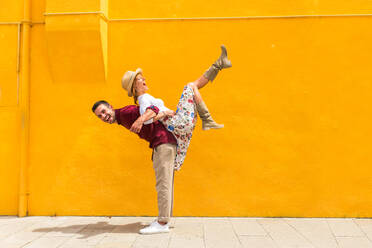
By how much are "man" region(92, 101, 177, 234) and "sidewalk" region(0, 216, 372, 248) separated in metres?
0.18

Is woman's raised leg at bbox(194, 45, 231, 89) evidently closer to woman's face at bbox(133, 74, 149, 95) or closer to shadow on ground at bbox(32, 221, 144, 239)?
woman's face at bbox(133, 74, 149, 95)

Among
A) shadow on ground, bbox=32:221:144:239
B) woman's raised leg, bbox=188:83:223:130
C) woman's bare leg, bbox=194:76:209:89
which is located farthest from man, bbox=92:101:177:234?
woman's bare leg, bbox=194:76:209:89

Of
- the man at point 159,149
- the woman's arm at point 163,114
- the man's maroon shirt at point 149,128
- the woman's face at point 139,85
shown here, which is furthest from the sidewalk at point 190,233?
the woman's face at point 139,85

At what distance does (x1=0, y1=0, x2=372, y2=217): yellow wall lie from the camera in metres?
4.32

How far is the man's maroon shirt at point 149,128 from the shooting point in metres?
3.73

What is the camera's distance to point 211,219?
4.29 meters

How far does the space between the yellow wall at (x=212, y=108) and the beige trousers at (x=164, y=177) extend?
687 millimetres

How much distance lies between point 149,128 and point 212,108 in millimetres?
1062

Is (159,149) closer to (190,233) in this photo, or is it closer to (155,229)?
(155,229)

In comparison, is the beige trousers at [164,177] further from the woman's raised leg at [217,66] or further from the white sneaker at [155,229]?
the woman's raised leg at [217,66]

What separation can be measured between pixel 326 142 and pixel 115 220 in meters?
3.04

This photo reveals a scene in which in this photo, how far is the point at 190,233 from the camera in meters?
3.69

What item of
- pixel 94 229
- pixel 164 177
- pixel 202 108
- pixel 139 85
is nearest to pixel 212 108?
pixel 202 108

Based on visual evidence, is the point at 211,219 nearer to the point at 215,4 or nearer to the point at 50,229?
the point at 50,229
